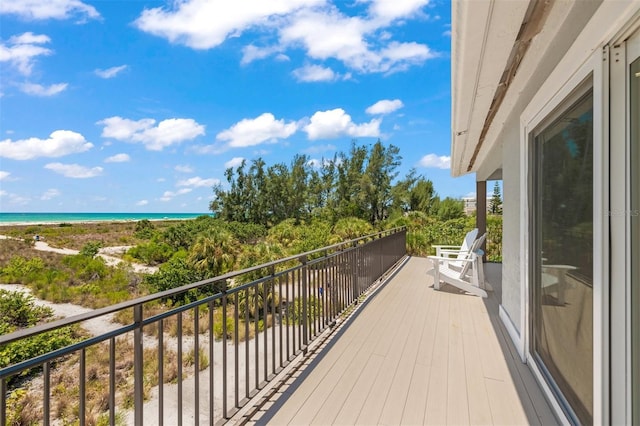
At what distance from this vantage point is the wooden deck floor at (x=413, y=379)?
1975 mm

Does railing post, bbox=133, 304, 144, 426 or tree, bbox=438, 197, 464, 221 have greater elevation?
tree, bbox=438, 197, 464, 221

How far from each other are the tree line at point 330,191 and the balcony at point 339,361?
13546 mm

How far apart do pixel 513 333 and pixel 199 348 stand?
9.09 ft

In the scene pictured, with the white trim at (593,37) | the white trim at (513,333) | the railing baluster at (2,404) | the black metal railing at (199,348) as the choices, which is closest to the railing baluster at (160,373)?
the black metal railing at (199,348)

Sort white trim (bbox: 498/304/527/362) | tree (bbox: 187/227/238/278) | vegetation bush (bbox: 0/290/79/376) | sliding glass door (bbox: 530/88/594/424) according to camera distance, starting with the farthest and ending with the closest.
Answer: tree (bbox: 187/227/238/278) < vegetation bush (bbox: 0/290/79/376) < white trim (bbox: 498/304/527/362) < sliding glass door (bbox: 530/88/594/424)

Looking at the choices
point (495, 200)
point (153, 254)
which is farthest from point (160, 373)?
point (495, 200)

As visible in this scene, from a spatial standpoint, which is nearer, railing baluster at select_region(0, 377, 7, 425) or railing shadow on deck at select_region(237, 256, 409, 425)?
railing baluster at select_region(0, 377, 7, 425)

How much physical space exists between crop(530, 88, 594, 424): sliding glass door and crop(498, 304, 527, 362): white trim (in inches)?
11.0

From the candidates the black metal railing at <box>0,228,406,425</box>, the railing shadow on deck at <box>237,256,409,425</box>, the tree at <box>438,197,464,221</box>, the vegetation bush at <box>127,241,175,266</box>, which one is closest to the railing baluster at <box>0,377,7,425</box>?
the black metal railing at <box>0,228,406,425</box>

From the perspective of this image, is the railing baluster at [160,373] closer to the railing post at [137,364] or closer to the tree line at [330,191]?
the railing post at [137,364]

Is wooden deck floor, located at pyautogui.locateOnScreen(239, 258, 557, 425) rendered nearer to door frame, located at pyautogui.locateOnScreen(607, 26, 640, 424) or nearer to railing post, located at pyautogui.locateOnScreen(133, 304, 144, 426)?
railing post, located at pyautogui.locateOnScreen(133, 304, 144, 426)

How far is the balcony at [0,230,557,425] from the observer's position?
1.44 metres

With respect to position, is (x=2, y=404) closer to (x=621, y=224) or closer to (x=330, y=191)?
(x=621, y=224)

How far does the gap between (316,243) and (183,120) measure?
3589 centimetres
